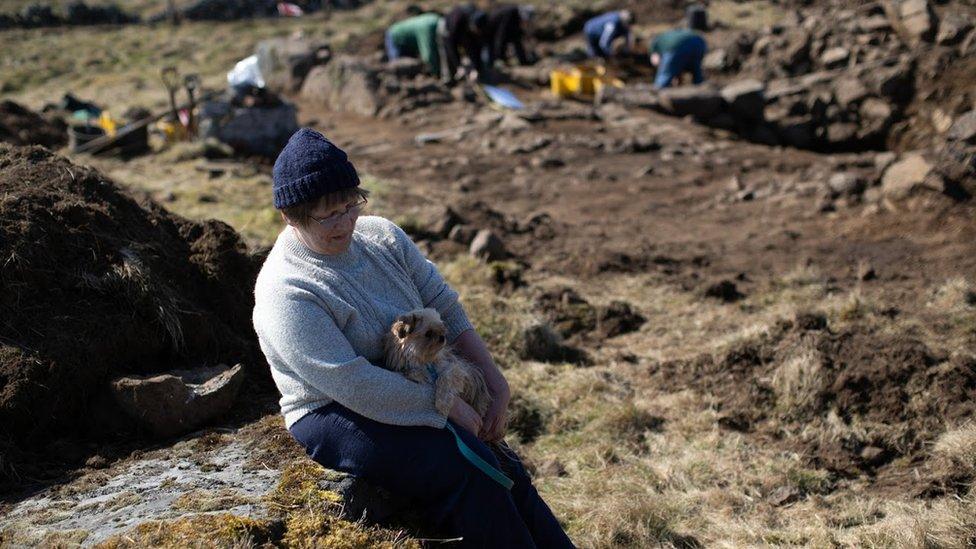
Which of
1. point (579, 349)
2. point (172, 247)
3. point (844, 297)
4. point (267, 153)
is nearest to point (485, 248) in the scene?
point (579, 349)

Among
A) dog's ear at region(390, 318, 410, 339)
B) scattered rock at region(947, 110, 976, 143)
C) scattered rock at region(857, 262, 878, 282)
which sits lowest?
scattered rock at region(857, 262, 878, 282)

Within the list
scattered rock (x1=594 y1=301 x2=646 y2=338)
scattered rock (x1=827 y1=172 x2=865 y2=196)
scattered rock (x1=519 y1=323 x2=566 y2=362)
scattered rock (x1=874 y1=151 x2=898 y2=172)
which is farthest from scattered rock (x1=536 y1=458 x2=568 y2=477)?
scattered rock (x1=874 y1=151 x2=898 y2=172)

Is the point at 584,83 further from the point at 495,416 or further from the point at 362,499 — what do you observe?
the point at 362,499

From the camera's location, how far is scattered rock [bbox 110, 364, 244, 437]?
3.74 meters

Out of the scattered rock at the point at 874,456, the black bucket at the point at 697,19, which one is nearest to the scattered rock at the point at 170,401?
the scattered rock at the point at 874,456

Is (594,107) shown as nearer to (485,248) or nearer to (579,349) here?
(485,248)

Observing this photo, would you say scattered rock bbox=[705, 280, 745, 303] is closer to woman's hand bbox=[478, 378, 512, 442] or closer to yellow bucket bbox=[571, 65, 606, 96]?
woman's hand bbox=[478, 378, 512, 442]

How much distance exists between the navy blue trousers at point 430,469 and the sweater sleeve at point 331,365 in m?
0.07

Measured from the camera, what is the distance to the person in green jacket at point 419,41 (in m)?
20.3

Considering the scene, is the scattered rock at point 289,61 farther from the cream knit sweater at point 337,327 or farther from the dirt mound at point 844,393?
the cream knit sweater at point 337,327

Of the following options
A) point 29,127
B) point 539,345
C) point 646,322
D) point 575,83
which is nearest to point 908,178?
point 646,322

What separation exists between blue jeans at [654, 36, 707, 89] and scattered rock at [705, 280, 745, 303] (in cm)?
1053

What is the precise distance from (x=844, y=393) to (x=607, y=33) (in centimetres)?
1611

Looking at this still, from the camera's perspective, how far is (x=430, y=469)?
298 centimetres
